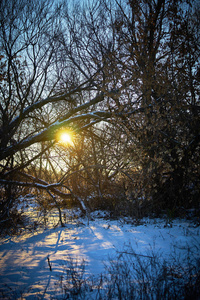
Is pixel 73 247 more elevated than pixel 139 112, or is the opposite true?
pixel 139 112

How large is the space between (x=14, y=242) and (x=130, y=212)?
3378 millimetres

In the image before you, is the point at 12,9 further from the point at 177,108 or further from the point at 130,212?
the point at 130,212

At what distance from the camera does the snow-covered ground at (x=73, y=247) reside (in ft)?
7.68

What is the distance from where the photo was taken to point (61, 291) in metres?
2.09

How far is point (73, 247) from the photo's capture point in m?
3.51

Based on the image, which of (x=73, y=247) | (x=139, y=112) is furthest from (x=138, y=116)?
(x=73, y=247)

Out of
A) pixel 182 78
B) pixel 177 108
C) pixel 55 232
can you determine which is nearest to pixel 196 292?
pixel 55 232

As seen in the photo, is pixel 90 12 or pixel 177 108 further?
pixel 90 12

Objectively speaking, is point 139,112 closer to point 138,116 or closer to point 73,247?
point 138,116

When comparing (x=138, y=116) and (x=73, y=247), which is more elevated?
(x=138, y=116)

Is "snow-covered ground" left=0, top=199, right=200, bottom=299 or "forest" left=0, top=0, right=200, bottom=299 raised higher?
"forest" left=0, top=0, right=200, bottom=299

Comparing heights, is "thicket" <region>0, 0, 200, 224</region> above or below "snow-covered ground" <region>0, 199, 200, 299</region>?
above

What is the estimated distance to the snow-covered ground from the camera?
234 cm

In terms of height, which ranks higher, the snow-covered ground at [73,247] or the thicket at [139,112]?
the thicket at [139,112]
